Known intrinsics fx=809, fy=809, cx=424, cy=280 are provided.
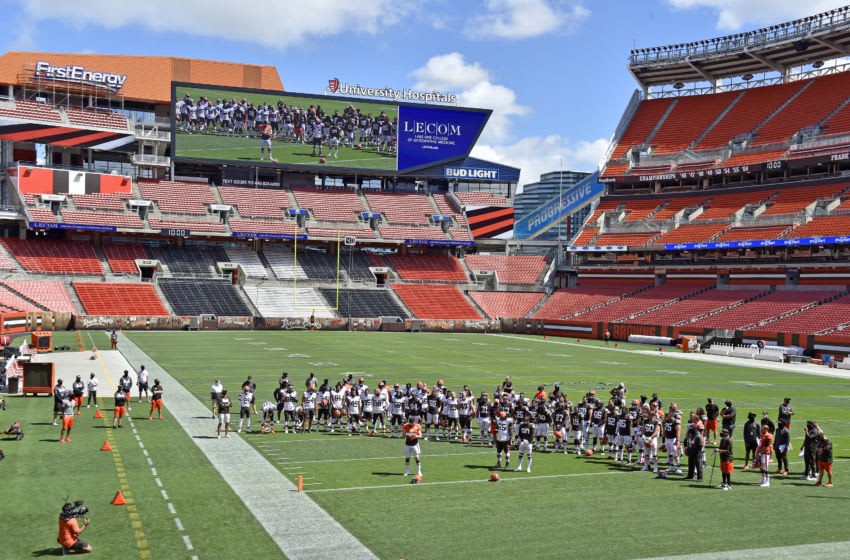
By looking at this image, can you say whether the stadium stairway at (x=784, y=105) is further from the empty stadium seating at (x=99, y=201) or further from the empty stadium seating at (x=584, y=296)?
the empty stadium seating at (x=99, y=201)

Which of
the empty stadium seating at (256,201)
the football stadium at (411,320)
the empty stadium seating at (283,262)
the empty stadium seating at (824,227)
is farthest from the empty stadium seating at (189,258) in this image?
the empty stadium seating at (824,227)

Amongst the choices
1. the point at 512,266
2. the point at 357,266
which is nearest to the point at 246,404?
the point at 357,266

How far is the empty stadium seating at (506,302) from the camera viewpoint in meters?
77.7

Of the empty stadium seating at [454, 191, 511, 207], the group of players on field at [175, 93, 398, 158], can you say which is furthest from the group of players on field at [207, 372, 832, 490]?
the empty stadium seating at [454, 191, 511, 207]

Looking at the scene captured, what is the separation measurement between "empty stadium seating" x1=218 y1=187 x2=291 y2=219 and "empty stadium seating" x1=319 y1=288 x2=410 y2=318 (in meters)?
11.2

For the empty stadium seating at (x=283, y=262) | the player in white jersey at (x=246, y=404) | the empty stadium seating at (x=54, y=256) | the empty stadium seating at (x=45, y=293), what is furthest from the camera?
the empty stadium seating at (x=283, y=262)

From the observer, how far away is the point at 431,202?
91.0 meters

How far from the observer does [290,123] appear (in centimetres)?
8388

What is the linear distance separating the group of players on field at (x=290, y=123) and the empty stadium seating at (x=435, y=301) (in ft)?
55.2

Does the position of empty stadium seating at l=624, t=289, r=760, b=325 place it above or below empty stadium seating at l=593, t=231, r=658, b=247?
below

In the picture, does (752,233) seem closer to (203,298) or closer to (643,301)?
(643,301)

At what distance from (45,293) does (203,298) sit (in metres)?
12.3

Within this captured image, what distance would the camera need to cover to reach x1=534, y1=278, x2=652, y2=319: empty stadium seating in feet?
243

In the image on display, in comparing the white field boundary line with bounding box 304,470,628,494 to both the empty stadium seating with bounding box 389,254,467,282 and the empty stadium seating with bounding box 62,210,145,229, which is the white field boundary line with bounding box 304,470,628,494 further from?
the empty stadium seating with bounding box 389,254,467,282
